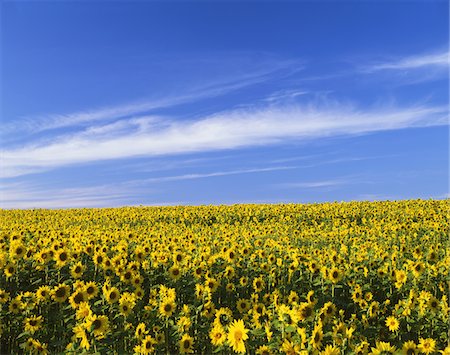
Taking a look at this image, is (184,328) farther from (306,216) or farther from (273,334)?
(306,216)

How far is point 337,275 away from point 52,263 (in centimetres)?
656

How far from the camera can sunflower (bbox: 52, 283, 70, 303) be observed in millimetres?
7914

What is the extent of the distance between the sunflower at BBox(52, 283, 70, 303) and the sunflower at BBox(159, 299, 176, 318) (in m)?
2.22

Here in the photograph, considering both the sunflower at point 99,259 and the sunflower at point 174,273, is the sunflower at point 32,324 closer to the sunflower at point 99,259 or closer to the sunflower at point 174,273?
the sunflower at point 99,259

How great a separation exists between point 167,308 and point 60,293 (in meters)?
2.43

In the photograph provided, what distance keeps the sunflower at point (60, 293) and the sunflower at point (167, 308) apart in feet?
7.29

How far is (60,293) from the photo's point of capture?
8.00 metres

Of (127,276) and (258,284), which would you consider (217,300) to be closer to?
(258,284)

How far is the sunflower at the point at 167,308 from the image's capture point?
22.6 feet

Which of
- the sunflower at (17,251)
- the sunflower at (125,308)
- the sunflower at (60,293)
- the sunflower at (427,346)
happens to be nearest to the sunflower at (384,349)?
the sunflower at (427,346)

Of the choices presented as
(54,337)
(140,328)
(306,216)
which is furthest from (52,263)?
(306,216)

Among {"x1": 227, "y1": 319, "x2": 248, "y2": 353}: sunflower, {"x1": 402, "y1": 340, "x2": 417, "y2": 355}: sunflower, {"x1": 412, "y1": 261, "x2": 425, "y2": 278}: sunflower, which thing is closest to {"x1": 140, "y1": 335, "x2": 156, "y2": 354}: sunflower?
{"x1": 227, "y1": 319, "x2": 248, "y2": 353}: sunflower

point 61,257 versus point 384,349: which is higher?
Answer: point 61,257

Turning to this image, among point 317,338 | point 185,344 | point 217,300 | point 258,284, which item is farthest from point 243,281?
point 317,338
